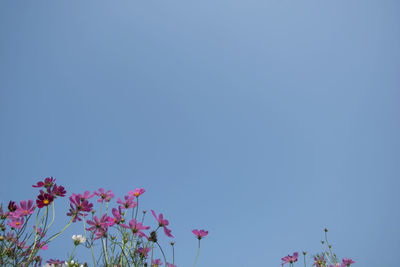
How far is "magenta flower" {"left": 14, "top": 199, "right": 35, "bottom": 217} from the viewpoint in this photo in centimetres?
196

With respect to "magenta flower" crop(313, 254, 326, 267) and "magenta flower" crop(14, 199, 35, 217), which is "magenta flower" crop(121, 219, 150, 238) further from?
"magenta flower" crop(313, 254, 326, 267)

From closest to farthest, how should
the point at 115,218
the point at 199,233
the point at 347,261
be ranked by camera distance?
the point at 115,218 < the point at 199,233 < the point at 347,261

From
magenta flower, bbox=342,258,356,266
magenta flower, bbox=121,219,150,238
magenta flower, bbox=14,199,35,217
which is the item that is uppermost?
magenta flower, bbox=14,199,35,217

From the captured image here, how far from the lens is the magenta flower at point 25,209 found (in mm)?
1963

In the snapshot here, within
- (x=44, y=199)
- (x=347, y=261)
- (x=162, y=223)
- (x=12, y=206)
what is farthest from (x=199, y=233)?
(x=347, y=261)

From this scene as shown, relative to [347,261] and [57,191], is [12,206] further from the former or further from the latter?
[347,261]

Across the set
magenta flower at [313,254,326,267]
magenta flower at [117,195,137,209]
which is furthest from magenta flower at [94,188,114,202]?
magenta flower at [313,254,326,267]

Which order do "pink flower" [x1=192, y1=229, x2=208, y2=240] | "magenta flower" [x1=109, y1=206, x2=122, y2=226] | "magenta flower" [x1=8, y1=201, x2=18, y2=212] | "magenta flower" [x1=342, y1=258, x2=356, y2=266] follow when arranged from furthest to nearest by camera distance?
1. "magenta flower" [x1=342, y1=258, x2=356, y2=266]
2. "pink flower" [x1=192, y1=229, x2=208, y2=240]
3. "magenta flower" [x1=8, y1=201, x2=18, y2=212]
4. "magenta flower" [x1=109, y1=206, x2=122, y2=226]

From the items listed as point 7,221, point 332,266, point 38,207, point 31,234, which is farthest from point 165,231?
point 332,266

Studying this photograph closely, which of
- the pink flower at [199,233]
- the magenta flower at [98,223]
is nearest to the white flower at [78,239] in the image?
the magenta flower at [98,223]

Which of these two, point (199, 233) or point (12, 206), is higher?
point (12, 206)

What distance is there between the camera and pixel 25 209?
2.02m

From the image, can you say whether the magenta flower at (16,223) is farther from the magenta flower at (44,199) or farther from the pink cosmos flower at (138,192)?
the pink cosmos flower at (138,192)

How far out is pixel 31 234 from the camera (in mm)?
2000
